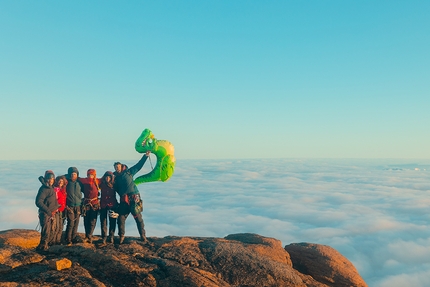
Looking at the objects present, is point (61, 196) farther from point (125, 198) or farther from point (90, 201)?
point (125, 198)

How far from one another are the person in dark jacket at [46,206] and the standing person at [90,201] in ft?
4.01

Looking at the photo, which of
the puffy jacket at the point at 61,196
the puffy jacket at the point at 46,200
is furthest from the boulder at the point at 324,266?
the puffy jacket at the point at 46,200

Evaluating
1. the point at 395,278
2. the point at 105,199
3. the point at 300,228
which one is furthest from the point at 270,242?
the point at 300,228

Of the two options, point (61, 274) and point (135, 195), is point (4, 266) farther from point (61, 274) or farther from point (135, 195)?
point (135, 195)

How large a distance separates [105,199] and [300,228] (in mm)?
142366

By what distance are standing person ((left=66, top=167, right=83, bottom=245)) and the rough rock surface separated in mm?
1147

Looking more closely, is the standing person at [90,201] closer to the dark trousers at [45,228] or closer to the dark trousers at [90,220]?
the dark trousers at [90,220]

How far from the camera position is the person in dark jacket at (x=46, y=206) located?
10.7 m

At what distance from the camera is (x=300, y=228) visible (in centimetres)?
14200

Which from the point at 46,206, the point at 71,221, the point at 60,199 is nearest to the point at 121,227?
the point at 71,221

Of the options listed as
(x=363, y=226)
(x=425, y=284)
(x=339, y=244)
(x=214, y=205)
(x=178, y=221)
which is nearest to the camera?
(x=425, y=284)

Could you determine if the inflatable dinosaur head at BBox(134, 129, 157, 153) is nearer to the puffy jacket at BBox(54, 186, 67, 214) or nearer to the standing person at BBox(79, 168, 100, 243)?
the standing person at BBox(79, 168, 100, 243)

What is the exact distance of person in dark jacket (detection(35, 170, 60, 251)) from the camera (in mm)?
10688

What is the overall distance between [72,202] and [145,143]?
Result: 3.81 meters
